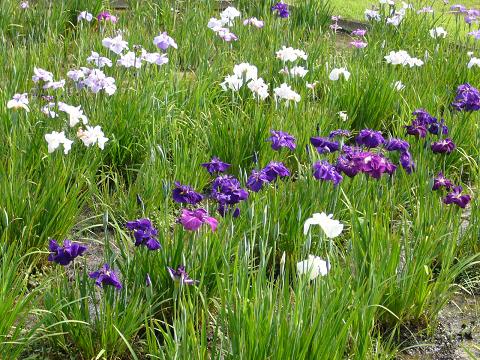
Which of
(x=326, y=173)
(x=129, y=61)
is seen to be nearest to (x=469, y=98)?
(x=326, y=173)

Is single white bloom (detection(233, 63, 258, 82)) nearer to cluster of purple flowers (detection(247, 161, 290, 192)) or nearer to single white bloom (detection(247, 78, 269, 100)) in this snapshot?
single white bloom (detection(247, 78, 269, 100))

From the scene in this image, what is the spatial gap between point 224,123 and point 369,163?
1.34m

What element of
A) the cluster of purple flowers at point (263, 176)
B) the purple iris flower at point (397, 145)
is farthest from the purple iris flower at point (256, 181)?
the purple iris flower at point (397, 145)

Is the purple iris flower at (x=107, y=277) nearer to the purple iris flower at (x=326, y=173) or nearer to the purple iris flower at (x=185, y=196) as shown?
the purple iris flower at (x=185, y=196)

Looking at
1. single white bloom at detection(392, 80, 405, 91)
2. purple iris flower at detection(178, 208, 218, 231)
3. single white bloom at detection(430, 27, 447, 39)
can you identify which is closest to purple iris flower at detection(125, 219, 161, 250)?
purple iris flower at detection(178, 208, 218, 231)

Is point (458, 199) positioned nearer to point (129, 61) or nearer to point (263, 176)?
point (263, 176)

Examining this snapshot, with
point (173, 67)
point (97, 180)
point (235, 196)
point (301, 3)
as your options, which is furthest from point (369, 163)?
point (301, 3)

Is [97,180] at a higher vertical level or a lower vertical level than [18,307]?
lower

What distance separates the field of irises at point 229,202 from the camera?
2420 mm

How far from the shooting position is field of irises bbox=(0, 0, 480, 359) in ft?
7.94

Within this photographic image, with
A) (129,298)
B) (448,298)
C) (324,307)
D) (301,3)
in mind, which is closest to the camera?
(324,307)

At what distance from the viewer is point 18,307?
240cm

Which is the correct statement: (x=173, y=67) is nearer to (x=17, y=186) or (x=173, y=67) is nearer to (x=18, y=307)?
(x=17, y=186)

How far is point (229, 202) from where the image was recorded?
8.53 ft
